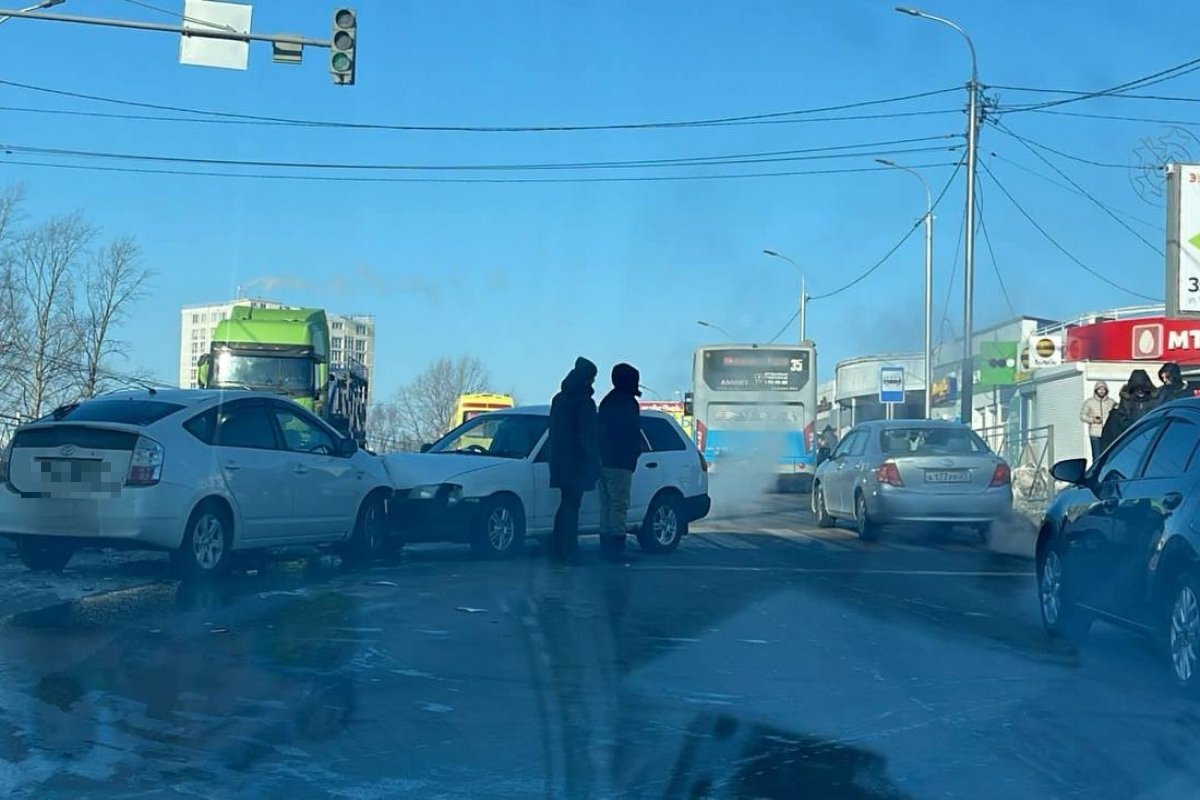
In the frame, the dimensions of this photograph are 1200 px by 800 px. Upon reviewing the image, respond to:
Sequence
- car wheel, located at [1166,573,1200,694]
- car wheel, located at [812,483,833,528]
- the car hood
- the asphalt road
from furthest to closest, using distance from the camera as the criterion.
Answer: car wheel, located at [812,483,833,528], the car hood, car wheel, located at [1166,573,1200,694], the asphalt road

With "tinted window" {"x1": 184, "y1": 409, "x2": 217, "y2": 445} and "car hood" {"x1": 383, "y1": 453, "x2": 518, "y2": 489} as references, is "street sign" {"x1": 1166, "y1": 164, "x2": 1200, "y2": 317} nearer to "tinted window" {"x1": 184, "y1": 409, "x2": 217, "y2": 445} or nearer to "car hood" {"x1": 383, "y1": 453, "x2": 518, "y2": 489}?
"car hood" {"x1": 383, "y1": 453, "x2": 518, "y2": 489}

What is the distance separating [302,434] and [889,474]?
766 centimetres

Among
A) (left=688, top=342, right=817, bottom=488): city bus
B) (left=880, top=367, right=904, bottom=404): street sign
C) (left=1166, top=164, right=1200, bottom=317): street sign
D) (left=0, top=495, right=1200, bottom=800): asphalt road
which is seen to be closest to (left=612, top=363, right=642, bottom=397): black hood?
(left=0, top=495, right=1200, bottom=800): asphalt road

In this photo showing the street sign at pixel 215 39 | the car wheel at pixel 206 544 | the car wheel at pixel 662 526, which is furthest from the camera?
the street sign at pixel 215 39

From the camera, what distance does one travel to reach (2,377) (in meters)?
45.4

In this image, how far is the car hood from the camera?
13.7 metres

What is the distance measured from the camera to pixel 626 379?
1457 cm

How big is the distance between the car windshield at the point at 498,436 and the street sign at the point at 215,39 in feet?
21.9

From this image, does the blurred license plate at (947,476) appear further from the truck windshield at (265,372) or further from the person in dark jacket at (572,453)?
Answer: the truck windshield at (265,372)

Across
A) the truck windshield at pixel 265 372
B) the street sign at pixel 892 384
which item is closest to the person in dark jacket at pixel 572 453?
the truck windshield at pixel 265 372

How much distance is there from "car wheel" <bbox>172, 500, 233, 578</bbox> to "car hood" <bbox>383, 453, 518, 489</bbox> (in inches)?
92.2

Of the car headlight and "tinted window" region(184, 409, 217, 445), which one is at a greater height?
"tinted window" region(184, 409, 217, 445)

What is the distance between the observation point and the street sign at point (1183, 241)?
22.0 meters

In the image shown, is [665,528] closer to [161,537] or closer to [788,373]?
[161,537]
